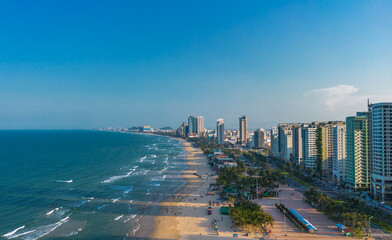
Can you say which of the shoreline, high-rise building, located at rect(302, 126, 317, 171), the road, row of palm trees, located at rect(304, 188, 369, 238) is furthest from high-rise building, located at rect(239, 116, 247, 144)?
row of palm trees, located at rect(304, 188, 369, 238)

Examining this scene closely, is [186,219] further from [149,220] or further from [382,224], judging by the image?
[382,224]

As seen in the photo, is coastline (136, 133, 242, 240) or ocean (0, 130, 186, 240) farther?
ocean (0, 130, 186, 240)

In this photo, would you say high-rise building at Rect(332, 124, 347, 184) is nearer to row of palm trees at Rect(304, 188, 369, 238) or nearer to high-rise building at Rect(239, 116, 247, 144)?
row of palm trees at Rect(304, 188, 369, 238)

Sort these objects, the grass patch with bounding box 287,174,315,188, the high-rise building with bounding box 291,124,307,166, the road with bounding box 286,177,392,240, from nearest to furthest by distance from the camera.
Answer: the road with bounding box 286,177,392,240
the grass patch with bounding box 287,174,315,188
the high-rise building with bounding box 291,124,307,166

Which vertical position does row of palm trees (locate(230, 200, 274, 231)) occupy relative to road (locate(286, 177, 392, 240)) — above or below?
above

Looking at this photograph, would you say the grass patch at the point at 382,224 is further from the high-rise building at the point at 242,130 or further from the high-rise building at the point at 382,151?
the high-rise building at the point at 242,130

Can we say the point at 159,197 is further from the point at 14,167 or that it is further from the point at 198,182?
the point at 14,167

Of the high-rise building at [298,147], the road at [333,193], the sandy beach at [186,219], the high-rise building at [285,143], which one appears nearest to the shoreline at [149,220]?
the sandy beach at [186,219]
